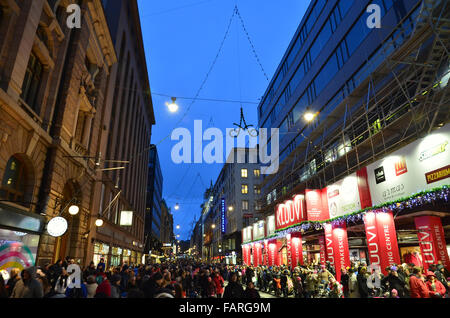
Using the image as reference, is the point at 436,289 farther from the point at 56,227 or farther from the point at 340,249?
the point at 56,227

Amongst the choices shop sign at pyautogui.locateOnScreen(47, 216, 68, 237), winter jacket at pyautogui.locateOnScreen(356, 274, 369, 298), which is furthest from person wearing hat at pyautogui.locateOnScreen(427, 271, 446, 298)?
shop sign at pyautogui.locateOnScreen(47, 216, 68, 237)

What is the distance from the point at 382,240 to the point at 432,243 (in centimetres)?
214

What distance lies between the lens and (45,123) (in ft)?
44.6

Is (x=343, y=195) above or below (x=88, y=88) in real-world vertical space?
below

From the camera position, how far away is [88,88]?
19.3 meters

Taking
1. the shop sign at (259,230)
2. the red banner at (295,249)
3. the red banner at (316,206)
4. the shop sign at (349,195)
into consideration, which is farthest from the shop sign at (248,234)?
the shop sign at (349,195)

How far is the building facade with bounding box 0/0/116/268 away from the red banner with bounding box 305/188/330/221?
13.7m

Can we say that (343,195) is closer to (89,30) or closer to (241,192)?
(89,30)

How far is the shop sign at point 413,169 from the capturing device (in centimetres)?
1048

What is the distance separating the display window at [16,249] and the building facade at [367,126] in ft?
49.9

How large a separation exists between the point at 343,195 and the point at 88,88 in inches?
729

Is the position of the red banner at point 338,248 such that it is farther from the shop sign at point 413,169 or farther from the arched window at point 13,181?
the arched window at point 13,181

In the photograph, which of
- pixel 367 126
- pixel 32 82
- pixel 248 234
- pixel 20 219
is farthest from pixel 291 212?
pixel 248 234
